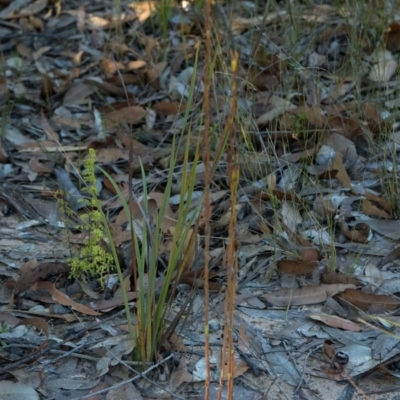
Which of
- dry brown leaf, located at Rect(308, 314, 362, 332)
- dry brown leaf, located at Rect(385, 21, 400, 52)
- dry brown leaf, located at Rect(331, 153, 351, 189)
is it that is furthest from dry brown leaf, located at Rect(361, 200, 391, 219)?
dry brown leaf, located at Rect(385, 21, 400, 52)

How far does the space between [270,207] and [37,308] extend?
927 millimetres

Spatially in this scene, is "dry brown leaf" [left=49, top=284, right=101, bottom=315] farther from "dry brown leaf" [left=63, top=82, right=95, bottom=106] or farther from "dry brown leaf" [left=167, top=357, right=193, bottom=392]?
"dry brown leaf" [left=63, top=82, right=95, bottom=106]

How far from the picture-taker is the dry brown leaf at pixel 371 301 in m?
2.74

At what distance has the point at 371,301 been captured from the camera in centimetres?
275

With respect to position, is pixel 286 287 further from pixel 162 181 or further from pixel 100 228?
pixel 162 181

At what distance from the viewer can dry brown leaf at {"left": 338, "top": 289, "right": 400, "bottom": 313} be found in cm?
274

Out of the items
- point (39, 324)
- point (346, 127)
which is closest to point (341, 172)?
point (346, 127)

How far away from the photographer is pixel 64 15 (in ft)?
17.0

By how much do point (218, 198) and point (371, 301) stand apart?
0.86 m

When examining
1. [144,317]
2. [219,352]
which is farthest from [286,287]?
[144,317]

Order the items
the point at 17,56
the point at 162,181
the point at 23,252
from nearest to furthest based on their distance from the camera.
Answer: the point at 23,252 < the point at 162,181 < the point at 17,56

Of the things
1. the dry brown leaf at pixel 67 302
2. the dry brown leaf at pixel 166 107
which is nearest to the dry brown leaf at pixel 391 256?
the dry brown leaf at pixel 67 302

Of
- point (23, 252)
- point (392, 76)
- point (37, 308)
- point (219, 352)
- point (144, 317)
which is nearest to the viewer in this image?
point (144, 317)

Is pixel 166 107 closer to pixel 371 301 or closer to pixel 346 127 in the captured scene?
pixel 346 127
